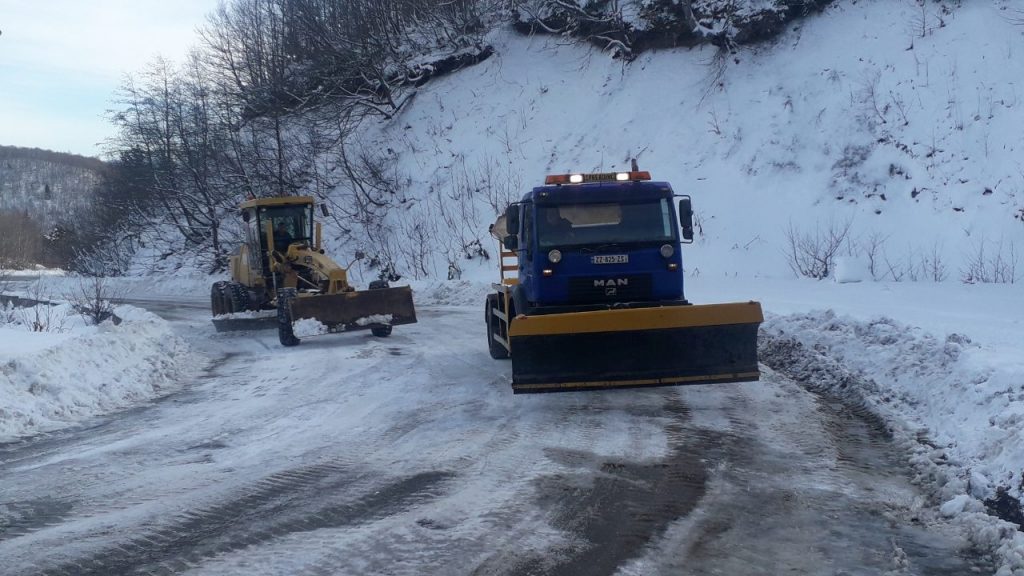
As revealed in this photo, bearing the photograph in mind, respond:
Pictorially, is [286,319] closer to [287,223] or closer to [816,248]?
[287,223]

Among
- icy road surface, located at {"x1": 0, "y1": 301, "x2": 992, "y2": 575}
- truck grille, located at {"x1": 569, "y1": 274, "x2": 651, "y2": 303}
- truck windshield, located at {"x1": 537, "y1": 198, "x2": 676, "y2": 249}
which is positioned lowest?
icy road surface, located at {"x1": 0, "y1": 301, "x2": 992, "y2": 575}

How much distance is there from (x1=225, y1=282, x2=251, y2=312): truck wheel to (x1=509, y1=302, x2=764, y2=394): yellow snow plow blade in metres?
11.4

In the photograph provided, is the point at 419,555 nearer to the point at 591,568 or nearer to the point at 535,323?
the point at 591,568

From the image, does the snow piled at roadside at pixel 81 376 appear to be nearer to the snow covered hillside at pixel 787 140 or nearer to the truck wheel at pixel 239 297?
the truck wheel at pixel 239 297

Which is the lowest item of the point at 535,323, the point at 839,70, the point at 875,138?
the point at 535,323

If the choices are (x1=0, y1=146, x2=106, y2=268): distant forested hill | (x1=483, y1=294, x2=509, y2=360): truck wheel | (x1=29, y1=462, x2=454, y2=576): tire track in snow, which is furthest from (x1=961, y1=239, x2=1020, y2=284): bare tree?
(x1=0, y1=146, x2=106, y2=268): distant forested hill

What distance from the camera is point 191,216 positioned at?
42875mm

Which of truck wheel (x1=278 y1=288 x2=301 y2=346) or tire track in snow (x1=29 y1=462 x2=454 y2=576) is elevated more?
truck wheel (x1=278 y1=288 x2=301 y2=346)

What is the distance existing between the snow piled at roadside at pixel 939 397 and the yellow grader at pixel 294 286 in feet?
21.6

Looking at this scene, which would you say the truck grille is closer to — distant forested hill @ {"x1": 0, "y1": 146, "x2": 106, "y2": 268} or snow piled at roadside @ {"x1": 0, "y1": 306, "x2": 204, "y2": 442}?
snow piled at roadside @ {"x1": 0, "y1": 306, "x2": 204, "y2": 442}

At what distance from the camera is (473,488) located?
6.34 metres

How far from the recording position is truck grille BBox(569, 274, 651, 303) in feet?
33.0

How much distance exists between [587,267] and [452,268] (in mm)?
18105

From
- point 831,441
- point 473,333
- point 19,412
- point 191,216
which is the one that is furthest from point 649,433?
point 191,216
